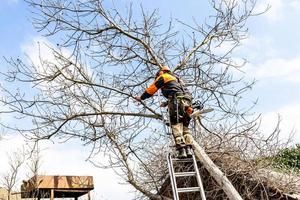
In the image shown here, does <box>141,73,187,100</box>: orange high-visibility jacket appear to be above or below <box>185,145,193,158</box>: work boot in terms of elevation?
above

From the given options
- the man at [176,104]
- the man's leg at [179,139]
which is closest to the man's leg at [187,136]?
the man at [176,104]

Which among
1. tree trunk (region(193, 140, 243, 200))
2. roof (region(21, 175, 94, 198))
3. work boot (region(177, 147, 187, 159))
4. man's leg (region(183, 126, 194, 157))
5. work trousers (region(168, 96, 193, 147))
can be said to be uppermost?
roof (region(21, 175, 94, 198))

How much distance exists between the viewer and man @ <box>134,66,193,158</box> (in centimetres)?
792

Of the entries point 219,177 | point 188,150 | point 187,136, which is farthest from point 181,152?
point 219,177

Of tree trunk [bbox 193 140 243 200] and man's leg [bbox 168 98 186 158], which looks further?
man's leg [bbox 168 98 186 158]

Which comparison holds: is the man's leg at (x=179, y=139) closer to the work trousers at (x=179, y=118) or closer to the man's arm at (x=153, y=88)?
the work trousers at (x=179, y=118)

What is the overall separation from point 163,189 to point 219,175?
4.80 metres

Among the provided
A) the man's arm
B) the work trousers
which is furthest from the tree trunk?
the man's arm

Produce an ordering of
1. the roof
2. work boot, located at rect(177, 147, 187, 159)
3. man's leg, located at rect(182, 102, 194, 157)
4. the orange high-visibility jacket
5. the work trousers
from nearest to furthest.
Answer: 1. work boot, located at rect(177, 147, 187, 159)
2. man's leg, located at rect(182, 102, 194, 157)
3. the work trousers
4. the orange high-visibility jacket
5. the roof

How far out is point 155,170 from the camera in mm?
11523

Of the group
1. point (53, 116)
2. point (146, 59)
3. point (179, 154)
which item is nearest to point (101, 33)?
point (146, 59)

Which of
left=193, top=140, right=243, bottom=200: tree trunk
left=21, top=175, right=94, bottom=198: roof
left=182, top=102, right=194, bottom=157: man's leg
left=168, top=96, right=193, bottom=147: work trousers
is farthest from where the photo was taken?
left=21, top=175, right=94, bottom=198: roof

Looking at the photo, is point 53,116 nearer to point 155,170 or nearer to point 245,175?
point 155,170

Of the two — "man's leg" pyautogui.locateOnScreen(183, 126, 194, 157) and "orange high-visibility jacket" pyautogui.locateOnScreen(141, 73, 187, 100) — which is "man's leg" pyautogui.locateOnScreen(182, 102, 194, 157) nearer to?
"man's leg" pyautogui.locateOnScreen(183, 126, 194, 157)
